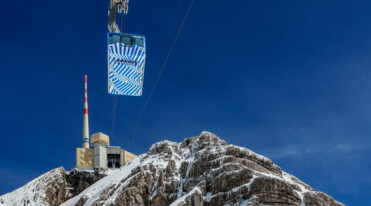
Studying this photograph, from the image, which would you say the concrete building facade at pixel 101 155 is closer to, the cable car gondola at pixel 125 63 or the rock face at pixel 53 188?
the rock face at pixel 53 188

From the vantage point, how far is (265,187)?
291 ft

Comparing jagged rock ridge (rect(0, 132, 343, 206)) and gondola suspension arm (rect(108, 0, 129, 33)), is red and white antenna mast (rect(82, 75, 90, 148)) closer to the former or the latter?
jagged rock ridge (rect(0, 132, 343, 206))

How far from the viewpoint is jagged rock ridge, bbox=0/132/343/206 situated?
3504 inches

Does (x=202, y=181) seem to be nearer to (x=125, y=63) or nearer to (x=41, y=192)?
(x=125, y=63)

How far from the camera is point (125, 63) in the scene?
3044 inches

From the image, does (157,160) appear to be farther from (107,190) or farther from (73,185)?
(73,185)

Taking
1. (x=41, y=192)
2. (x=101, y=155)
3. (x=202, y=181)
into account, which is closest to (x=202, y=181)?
(x=202, y=181)

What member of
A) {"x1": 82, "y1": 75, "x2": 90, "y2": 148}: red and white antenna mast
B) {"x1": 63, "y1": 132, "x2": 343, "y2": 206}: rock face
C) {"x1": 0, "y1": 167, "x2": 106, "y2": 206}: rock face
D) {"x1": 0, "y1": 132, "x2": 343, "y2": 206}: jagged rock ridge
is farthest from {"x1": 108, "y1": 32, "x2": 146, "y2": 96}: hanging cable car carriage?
{"x1": 82, "y1": 75, "x2": 90, "y2": 148}: red and white antenna mast

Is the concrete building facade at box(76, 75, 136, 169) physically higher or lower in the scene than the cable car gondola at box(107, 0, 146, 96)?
higher

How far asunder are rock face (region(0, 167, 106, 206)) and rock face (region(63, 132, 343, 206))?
11.8m

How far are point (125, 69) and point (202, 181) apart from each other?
32855mm

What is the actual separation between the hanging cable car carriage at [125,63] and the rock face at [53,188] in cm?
6641

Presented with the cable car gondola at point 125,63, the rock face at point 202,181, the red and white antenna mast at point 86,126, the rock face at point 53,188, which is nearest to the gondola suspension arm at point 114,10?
the cable car gondola at point 125,63

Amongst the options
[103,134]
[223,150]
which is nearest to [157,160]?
[223,150]
